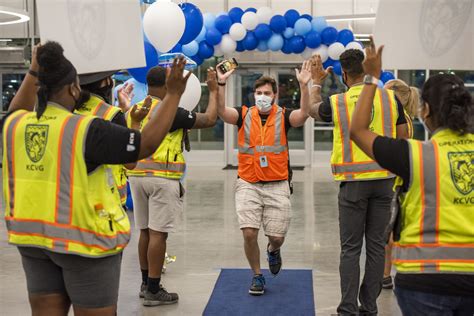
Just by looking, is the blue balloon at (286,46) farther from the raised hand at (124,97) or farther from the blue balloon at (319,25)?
the raised hand at (124,97)

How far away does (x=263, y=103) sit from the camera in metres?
5.69

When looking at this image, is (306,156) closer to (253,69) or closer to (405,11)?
(253,69)

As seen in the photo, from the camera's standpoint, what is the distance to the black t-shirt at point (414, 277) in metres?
2.66

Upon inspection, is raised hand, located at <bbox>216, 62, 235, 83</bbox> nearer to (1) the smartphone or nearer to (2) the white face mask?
(1) the smartphone

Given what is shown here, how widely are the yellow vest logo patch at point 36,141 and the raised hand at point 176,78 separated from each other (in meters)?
0.53

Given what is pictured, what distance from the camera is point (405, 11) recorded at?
3164 mm

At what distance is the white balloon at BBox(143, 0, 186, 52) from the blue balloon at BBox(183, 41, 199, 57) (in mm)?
3481


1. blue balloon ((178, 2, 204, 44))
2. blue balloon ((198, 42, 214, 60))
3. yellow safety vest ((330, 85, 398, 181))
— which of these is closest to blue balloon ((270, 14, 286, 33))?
blue balloon ((198, 42, 214, 60))

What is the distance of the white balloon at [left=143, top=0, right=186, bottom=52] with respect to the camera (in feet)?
24.8

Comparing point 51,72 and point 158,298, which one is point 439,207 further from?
point 158,298

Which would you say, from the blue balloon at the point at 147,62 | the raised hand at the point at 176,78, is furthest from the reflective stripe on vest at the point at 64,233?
the blue balloon at the point at 147,62

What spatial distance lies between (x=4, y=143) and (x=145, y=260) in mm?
2807

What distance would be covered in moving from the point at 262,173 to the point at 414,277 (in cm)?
299

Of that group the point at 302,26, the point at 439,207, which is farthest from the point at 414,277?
the point at 302,26
